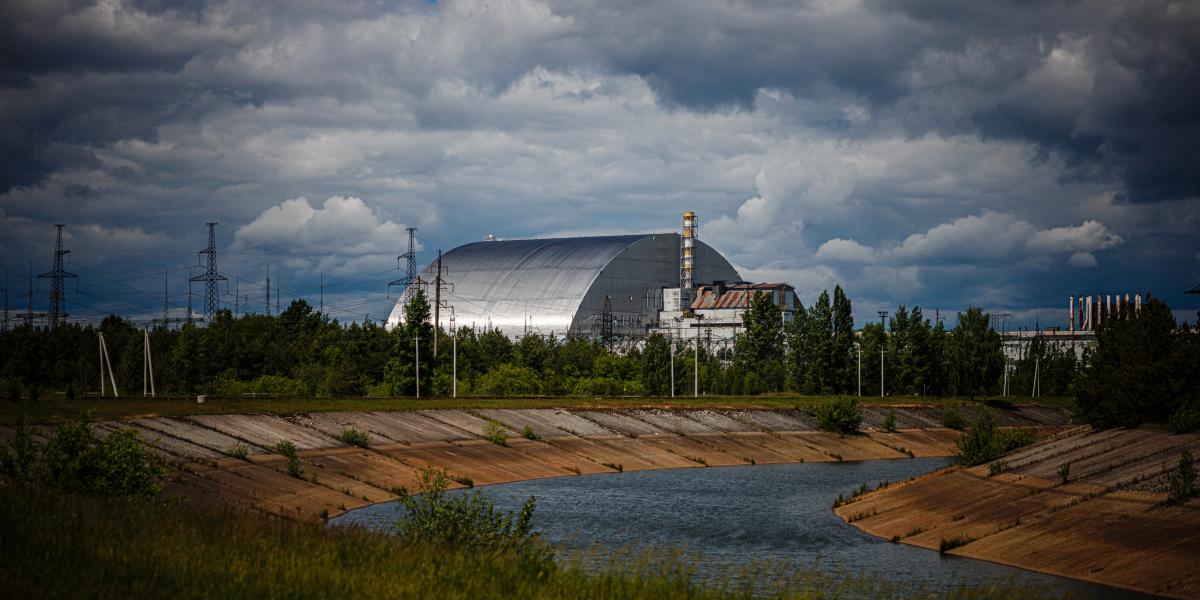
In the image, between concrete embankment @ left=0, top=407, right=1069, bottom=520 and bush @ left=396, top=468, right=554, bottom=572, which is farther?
concrete embankment @ left=0, top=407, right=1069, bottom=520

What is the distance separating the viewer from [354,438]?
7069 centimetres

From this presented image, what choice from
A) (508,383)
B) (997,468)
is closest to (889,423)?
(508,383)

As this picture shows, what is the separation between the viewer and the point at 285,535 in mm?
25766

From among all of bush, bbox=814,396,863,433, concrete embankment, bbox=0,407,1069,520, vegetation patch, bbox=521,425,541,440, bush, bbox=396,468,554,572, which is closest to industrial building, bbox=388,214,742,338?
concrete embankment, bbox=0,407,1069,520

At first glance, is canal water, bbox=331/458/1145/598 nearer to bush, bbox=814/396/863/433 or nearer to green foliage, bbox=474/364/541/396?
bush, bbox=814/396/863/433

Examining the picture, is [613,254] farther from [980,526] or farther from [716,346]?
[980,526]

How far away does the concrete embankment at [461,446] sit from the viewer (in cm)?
5681

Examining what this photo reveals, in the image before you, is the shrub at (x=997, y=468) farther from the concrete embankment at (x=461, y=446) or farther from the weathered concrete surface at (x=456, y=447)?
the concrete embankment at (x=461, y=446)

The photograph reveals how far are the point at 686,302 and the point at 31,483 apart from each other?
15975cm

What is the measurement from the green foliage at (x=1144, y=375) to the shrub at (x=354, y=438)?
1634 inches

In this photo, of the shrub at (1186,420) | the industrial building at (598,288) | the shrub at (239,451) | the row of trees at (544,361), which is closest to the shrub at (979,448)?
the shrub at (1186,420)

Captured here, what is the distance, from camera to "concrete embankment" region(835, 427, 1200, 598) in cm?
3759

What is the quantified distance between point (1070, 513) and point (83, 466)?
35491 mm

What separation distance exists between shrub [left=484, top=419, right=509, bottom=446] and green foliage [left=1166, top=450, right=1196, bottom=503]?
150 feet
